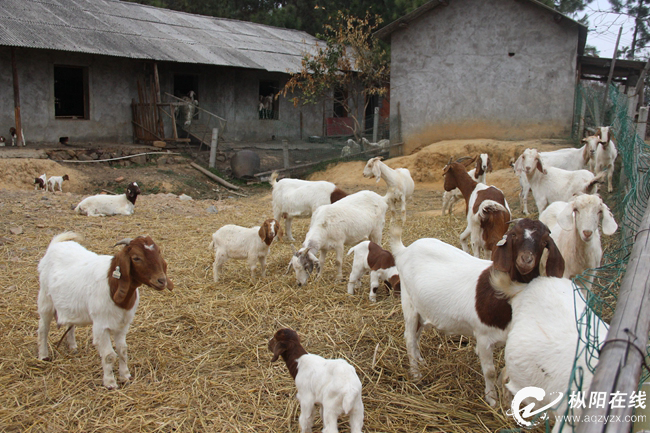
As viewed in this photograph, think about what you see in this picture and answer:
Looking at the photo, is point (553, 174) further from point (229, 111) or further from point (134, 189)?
point (229, 111)

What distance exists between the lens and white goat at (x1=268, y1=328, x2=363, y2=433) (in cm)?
314

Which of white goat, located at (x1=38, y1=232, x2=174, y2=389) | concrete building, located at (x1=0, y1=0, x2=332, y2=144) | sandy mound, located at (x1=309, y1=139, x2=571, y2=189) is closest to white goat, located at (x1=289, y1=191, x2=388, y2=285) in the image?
white goat, located at (x1=38, y1=232, x2=174, y2=389)

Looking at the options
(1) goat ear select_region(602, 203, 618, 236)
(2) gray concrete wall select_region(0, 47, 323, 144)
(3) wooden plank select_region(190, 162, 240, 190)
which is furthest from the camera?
(3) wooden plank select_region(190, 162, 240, 190)

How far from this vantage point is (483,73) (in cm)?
1716

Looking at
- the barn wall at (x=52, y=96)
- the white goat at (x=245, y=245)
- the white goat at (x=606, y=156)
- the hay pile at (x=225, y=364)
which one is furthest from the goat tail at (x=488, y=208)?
the barn wall at (x=52, y=96)

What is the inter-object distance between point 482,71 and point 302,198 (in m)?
10.7

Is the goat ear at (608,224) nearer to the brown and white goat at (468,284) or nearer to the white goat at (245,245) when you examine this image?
the brown and white goat at (468,284)

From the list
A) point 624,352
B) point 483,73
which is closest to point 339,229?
point 624,352

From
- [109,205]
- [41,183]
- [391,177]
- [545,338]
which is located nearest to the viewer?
[545,338]

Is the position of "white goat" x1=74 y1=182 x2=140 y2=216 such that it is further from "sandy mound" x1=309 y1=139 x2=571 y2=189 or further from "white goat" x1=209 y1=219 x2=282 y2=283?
"sandy mound" x1=309 y1=139 x2=571 y2=189

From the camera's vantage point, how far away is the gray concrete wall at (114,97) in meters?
16.9

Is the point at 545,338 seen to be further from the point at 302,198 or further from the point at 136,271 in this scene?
the point at 302,198

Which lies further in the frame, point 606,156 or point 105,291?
point 606,156

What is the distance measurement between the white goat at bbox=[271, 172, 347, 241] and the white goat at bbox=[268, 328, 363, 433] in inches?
210
